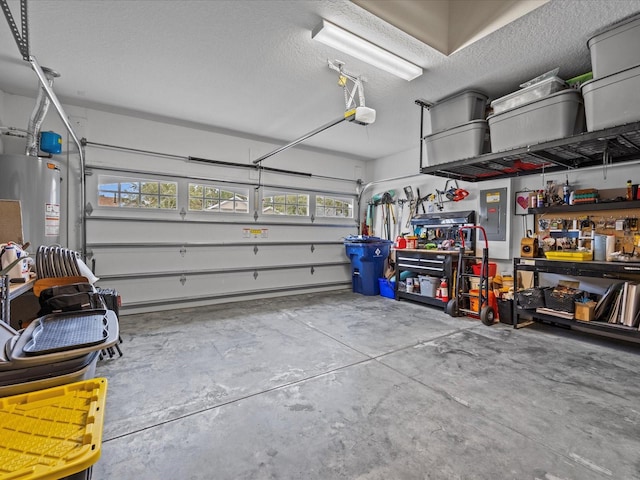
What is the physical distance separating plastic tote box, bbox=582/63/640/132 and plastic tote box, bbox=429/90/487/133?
104 cm

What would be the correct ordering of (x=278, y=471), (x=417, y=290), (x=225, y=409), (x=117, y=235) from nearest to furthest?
(x=278, y=471) → (x=225, y=409) → (x=117, y=235) → (x=417, y=290)

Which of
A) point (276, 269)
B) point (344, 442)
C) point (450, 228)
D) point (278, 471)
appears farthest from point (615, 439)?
point (276, 269)

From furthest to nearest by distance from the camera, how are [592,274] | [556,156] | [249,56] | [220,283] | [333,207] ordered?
[333,207] < [220,283] < [556,156] < [592,274] < [249,56]

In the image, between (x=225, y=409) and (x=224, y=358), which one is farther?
(x=224, y=358)

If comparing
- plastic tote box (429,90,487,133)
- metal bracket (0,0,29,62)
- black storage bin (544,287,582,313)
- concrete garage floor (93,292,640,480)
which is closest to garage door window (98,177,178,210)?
concrete garage floor (93,292,640,480)

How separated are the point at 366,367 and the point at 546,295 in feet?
8.09

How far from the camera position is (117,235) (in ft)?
14.0

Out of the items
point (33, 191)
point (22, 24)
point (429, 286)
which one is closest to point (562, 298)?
point (429, 286)

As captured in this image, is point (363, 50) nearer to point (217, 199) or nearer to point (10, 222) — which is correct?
point (217, 199)

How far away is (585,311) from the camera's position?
317 cm

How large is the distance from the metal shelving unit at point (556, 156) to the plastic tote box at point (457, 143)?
0.08 metres

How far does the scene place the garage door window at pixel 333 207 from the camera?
20.7 feet

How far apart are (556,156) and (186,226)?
505 cm

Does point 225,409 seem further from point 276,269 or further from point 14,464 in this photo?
point 276,269
